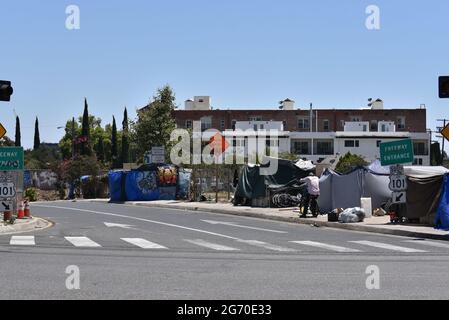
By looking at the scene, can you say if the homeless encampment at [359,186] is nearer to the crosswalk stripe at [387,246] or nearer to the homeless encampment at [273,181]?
the homeless encampment at [273,181]

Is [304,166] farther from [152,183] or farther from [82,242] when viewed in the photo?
[82,242]

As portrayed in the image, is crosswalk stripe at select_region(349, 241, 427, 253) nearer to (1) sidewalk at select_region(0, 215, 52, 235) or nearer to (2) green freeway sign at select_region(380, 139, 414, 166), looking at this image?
(2) green freeway sign at select_region(380, 139, 414, 166)

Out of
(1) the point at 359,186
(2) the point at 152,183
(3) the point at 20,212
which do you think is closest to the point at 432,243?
(1) the point at 359,186

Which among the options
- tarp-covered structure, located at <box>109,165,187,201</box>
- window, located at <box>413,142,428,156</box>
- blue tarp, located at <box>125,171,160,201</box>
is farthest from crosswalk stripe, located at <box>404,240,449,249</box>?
window, located at <box>413,142,428,156</box>

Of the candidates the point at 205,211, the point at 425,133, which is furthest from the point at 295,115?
the point at 205,211

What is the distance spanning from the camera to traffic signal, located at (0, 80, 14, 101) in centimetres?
2102

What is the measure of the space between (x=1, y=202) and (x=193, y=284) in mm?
12898

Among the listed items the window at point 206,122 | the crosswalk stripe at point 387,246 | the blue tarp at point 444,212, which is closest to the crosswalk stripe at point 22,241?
the crosswalk stripe at point 387,246

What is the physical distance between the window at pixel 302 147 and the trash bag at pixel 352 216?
6613cm

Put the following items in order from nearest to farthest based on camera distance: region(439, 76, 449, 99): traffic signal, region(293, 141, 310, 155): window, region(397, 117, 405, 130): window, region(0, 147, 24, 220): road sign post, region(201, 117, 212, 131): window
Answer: region(439, 76, 449, 99): traffic signal → region(0, 147, 24, 220): road sign post → region(293, 141, 310, 155): window → region(201, 117, 212, 131): window → region(397, 117, 405, 130): window

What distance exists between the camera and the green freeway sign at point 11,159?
74.7 ft

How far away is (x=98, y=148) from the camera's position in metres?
111

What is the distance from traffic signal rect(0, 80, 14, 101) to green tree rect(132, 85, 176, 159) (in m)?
35.5
